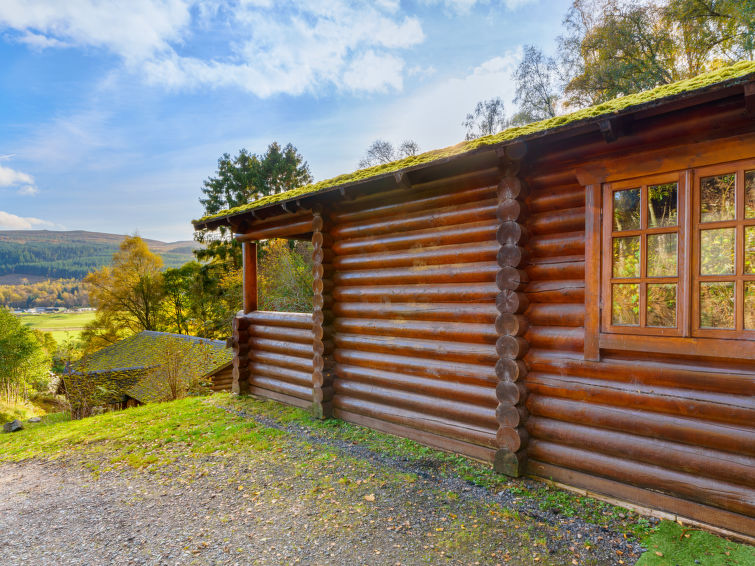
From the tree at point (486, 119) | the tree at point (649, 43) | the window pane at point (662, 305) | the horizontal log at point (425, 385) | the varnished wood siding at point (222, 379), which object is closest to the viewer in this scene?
the window pane at point (662, 305)

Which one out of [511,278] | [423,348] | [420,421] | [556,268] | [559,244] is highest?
[559,244]

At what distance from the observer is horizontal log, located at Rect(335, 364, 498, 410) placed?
4570 mm

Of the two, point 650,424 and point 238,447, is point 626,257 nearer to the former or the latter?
point 650,424

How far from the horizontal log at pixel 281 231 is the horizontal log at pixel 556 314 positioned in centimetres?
409

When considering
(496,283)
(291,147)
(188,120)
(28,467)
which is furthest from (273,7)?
(188,120)

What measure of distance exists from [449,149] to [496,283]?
1688 mm

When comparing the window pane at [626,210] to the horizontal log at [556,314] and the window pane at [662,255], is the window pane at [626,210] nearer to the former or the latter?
the window pane at [662,255]

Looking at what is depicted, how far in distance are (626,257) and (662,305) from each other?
0.51 metres

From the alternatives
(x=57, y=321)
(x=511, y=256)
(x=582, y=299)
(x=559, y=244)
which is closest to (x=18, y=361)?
(x=57, y=321)

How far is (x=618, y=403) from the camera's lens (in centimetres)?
361

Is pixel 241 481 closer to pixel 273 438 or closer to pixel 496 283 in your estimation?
pixel 273 438

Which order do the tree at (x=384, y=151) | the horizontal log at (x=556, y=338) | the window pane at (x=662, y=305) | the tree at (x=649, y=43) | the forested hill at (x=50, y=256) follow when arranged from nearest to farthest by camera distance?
the window pane at (x=662, y=305)
the horizontal log at (x=556, y=338)
the tree at (x=649, y=43)
the tree at (x=384, y=151)
the forested hill at (x=50, y=256)

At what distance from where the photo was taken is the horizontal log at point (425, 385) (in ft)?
15.0

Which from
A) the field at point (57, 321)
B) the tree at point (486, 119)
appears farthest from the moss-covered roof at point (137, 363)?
the field at point (57, 321)
